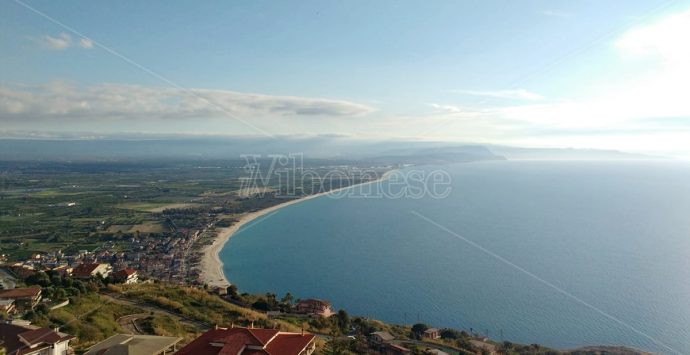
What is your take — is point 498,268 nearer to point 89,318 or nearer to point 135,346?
point 89,318

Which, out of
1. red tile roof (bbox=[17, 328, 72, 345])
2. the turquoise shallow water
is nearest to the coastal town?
red tile roof (bbox=[17, 328, 72, 345])

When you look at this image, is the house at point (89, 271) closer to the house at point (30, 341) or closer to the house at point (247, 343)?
the house at point (30, 341)

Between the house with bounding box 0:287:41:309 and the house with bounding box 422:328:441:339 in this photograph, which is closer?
the house with bounding box 0:287:41:309

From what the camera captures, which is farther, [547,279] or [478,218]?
[478,218]

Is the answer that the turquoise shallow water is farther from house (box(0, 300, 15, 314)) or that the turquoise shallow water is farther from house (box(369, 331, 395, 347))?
house (box(0, 300, 15, 314))

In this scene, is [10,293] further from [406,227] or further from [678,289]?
[406,227]

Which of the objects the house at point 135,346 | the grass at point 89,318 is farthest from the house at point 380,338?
the grass at point 89,318

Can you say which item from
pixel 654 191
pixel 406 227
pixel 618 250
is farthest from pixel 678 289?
pixel 654 191
